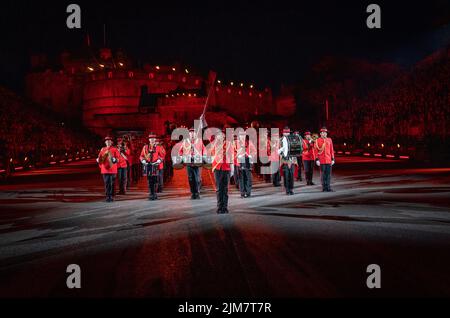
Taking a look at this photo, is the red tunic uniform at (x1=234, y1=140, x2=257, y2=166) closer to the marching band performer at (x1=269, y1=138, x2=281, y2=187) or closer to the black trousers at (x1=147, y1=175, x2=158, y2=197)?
the black trousers at (x1=147, y1=175, x2=158, y2=197)

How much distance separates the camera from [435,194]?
12695mm

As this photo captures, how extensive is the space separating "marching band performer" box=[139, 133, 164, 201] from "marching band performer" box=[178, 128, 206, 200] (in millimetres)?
709

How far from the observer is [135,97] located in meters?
88.0

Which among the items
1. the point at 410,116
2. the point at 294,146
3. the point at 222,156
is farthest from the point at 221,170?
the point at 410,116

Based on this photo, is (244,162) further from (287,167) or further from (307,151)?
(307,151)

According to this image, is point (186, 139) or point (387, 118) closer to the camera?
point (186, 139)

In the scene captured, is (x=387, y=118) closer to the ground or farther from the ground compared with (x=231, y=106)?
closer to the ground

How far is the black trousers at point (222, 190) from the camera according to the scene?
34.7 feet

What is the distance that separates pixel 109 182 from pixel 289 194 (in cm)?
510

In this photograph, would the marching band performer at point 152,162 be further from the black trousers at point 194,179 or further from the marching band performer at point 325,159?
the marching band performer at point 325,159

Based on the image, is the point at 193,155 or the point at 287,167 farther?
the point at 287,167

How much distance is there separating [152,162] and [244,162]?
2.65m
